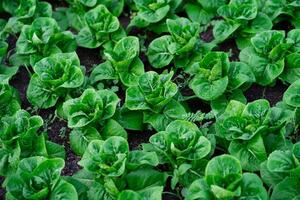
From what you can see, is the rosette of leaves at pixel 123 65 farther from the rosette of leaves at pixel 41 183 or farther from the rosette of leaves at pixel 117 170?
the rosette of leaves at pixel 41 183

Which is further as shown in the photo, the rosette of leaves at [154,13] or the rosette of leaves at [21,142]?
the rosette of leaves at [154,13]

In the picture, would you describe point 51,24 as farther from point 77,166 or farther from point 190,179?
point 190,179

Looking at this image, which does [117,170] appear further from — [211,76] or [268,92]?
[268,92]

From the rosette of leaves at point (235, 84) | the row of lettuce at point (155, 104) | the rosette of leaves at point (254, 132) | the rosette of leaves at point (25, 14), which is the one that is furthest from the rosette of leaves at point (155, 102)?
the rosette of leaves at point (25, 14)

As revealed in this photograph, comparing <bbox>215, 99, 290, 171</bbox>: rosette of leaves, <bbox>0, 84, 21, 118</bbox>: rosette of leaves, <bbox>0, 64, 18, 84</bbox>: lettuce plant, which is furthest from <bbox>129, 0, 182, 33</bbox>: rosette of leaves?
<bbox>215, 99, 290, 171</bbox>: rosette of leaves

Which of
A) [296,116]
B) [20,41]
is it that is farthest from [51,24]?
[296,116]

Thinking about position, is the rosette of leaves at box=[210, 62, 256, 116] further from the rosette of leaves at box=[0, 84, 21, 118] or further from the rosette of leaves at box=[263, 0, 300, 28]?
the rosette of leaves at box=[0, 84, 21, 118]
